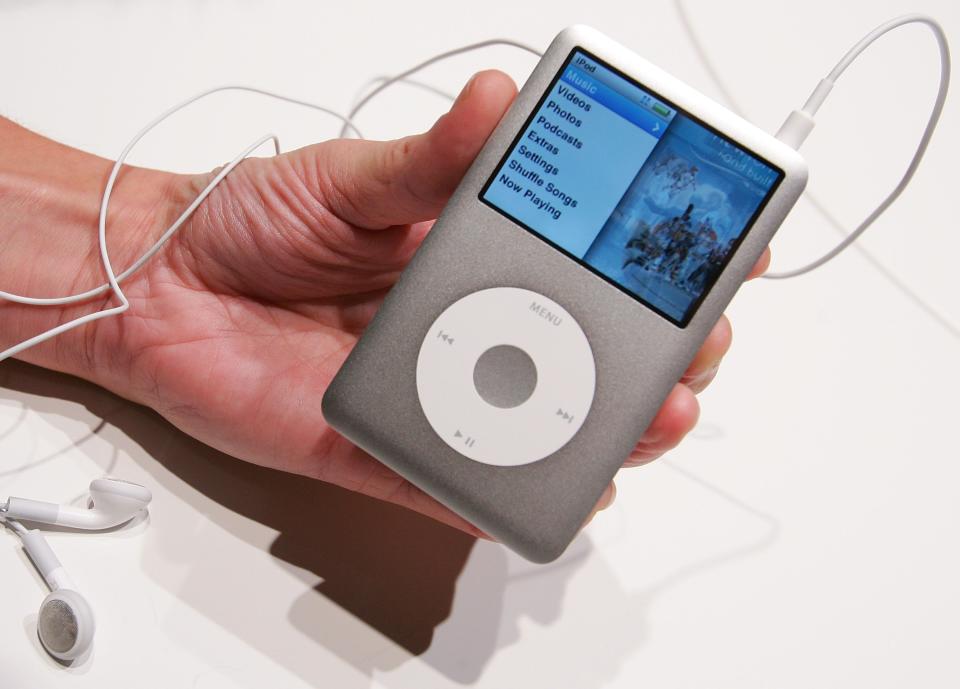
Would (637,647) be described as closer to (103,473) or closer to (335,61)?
(103,473)

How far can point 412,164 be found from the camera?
54cm

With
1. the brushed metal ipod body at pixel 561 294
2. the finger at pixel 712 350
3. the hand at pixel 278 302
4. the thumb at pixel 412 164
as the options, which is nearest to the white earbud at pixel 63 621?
the hand at pixel 278 302

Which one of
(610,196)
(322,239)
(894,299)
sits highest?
(894,299)

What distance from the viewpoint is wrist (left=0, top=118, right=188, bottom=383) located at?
2.13ft

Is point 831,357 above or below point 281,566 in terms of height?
above

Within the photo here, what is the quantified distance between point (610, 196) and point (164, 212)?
0.41 meters

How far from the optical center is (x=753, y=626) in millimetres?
646

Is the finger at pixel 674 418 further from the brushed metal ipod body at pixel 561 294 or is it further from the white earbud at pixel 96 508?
the white earbud at pixel 96 508

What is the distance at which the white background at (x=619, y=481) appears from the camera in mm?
606

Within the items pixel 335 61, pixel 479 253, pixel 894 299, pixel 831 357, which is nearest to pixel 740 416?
pixel 831 357

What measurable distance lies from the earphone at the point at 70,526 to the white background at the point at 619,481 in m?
0.02

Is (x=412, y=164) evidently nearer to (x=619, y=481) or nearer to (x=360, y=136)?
(x=360, y=136)

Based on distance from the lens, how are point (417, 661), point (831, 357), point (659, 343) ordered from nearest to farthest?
point (659, 343) < point (417, 661) < point (831, 357)

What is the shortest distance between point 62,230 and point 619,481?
550 millimetres
